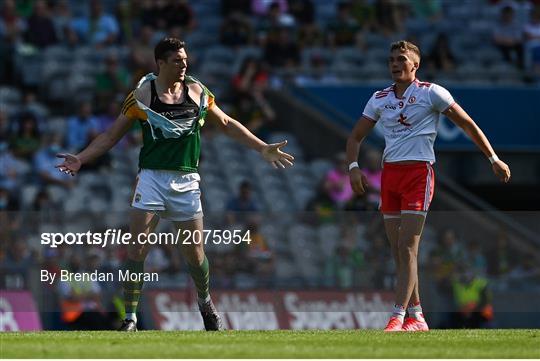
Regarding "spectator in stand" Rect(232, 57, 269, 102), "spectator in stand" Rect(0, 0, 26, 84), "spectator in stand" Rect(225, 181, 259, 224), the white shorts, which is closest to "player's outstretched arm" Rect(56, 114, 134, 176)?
the white shorts

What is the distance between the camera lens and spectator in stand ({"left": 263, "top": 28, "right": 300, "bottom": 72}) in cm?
2300

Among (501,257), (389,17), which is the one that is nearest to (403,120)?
(501,257)

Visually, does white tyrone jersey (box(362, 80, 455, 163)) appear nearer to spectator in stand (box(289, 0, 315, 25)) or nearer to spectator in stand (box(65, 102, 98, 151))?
spectator in stand (box(65, 102, 98, 151))

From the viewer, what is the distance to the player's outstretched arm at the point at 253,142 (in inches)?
480

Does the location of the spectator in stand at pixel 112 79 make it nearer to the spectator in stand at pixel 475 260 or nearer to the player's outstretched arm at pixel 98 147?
the spectator in stand at pixel 475 260

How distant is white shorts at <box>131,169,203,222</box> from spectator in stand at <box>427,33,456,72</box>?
12.0 m

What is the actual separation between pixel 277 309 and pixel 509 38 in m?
9.95

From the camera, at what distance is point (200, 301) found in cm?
1250

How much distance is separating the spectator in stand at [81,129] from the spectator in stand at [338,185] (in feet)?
10.5

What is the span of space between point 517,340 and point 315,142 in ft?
34.5

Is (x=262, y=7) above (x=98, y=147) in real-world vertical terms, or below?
below

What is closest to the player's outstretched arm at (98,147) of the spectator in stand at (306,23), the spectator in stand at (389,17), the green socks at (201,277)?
the green socks at (201,277)

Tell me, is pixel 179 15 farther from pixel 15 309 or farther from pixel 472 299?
pixel 15 309

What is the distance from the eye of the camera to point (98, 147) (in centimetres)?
1208
